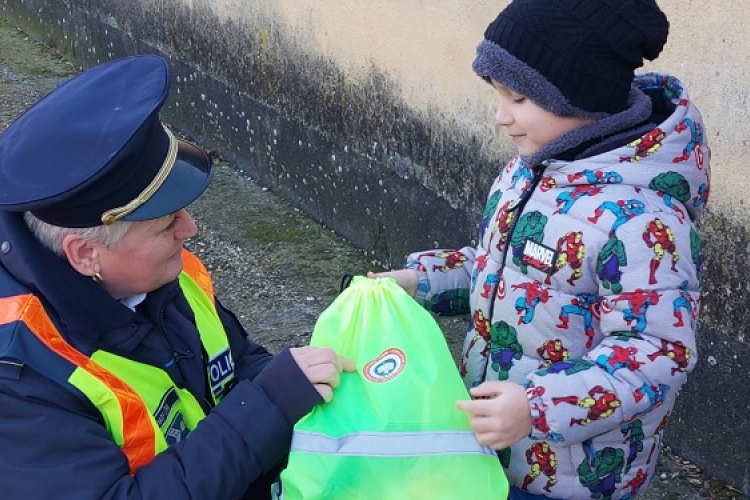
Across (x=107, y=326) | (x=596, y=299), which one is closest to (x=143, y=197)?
(x=107, y=326)

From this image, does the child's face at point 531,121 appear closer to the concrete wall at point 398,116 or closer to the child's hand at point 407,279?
the child's hand at point 407,279

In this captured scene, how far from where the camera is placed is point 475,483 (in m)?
1.98

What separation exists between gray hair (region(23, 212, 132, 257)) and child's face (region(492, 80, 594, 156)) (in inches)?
32.7

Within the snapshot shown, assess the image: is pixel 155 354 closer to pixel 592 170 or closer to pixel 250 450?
pixel 250 450

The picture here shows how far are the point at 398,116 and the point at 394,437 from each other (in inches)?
101

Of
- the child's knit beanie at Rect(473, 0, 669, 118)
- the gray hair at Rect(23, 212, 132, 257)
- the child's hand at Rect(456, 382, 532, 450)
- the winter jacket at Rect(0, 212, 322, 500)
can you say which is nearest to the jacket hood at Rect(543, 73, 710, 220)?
the child's knit beanie at Rect(473, 0, 669, 118)

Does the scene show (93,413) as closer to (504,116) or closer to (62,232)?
(62,232)

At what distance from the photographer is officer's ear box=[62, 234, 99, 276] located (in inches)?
78.7

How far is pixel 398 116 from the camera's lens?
4367mm

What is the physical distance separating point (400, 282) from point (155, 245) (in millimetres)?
605

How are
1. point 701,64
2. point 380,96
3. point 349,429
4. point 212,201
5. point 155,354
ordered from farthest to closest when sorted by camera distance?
point 212,201 < point 380,96 < point 701,64 < point 155,354 < point 349,429

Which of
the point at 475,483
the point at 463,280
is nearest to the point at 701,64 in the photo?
the point at 463,280

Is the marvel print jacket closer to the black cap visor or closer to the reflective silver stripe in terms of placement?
the reflective silver stripe

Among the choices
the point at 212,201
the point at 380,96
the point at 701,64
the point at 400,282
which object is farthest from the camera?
the point at 212,201
